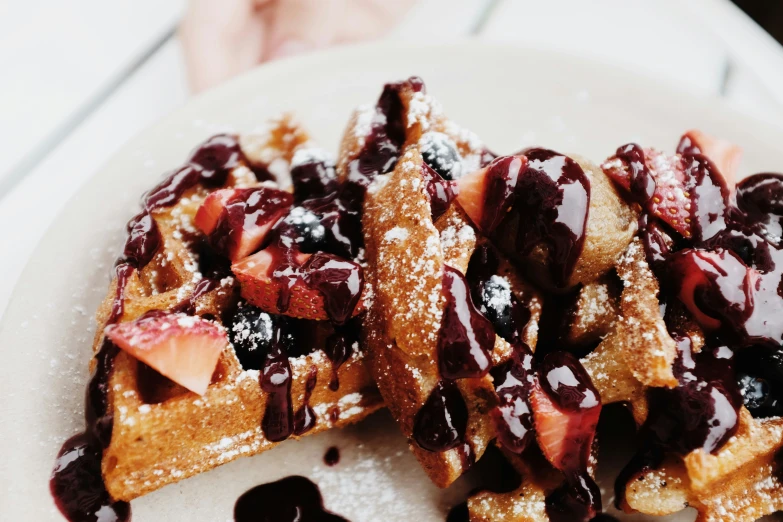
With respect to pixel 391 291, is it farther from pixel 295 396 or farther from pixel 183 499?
pixel 183 499

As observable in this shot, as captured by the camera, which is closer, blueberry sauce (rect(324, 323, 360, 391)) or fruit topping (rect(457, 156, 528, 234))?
fruit topping (rect(457, 156, 528, 234))

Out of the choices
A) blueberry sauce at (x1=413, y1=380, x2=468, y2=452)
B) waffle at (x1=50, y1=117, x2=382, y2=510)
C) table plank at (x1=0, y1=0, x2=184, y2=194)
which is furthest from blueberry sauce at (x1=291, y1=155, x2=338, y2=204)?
table plank at (x1=0, y1=0, x2=184, y2=194)

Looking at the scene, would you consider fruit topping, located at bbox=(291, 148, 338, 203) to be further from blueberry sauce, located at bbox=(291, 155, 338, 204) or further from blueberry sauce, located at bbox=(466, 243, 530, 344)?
blueberry sauce, located at bbox=(466, 243, 530, 344)

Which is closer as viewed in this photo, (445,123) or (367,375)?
(367,375)

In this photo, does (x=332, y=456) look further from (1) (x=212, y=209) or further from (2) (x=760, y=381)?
(2) (x=760, y=381)

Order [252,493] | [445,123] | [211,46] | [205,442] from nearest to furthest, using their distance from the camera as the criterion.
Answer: [205,442]
[252,493]
[445,123]
[211,46]

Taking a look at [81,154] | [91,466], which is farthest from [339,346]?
[81,154]

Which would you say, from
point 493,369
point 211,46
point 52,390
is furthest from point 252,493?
point 211,46

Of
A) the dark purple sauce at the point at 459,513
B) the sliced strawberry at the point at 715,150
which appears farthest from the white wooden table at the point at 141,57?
the dark purple sauce at the point at 459,513
